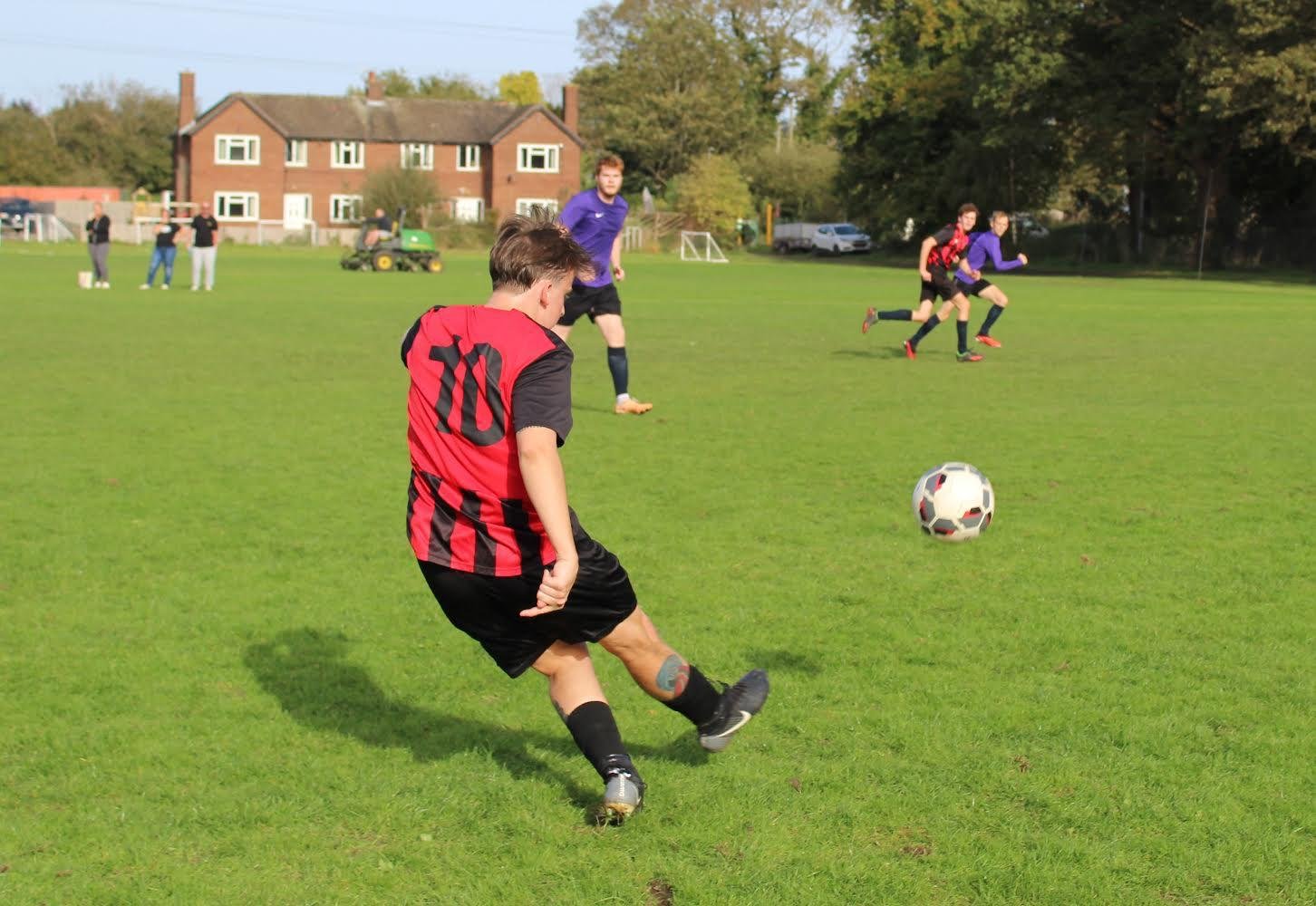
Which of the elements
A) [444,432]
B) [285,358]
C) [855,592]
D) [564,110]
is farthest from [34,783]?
[564,110]

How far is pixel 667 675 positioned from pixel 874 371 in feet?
39.9

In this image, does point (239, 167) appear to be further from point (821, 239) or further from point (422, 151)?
point (821, 239)

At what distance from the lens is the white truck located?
225ft

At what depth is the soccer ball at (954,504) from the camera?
5.86 m

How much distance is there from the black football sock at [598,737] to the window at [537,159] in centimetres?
8137

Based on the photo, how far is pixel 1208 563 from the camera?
23.8 ft

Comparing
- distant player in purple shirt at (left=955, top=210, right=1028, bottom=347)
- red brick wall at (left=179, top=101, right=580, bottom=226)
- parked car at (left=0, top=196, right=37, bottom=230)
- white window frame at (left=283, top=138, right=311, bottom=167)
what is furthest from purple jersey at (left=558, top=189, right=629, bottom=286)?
white window frame at (left=283, top=138, right=311, bottom=167)

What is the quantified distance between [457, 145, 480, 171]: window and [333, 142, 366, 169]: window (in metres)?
5.54

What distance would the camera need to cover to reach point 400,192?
232ft

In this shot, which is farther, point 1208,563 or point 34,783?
point 1208,563

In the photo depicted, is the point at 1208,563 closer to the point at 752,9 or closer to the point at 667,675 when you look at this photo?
the point at 667,675

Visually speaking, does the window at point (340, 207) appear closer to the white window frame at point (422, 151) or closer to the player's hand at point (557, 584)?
the white window frame at point (422, 151)

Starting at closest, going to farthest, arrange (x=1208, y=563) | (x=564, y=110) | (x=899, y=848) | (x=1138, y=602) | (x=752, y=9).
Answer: (x=899, y=848) → (x=1138, y=602) → (x=1208, y=563) → (x=564, y=110) → (x=752, y=9)

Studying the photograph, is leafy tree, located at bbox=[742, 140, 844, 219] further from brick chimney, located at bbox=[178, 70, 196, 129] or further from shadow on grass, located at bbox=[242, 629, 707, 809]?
shadow on grass, located at bbox=[242, 629, 707, 809]
